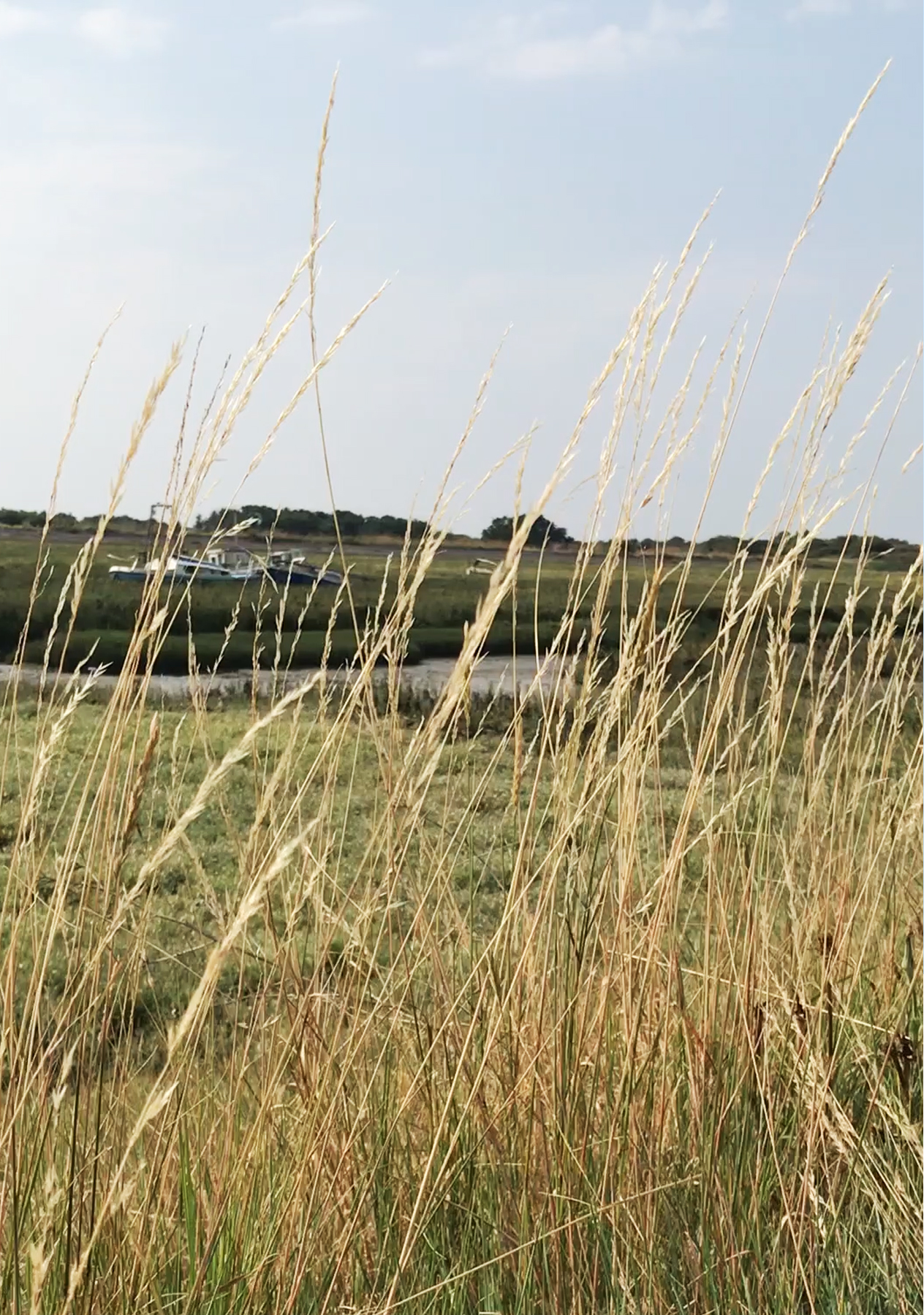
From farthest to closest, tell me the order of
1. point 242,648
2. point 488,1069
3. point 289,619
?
point 289,619, point 242,648, point 488,1069

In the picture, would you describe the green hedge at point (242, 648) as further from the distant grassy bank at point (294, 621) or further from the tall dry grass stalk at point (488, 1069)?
the tall dry grass stalk at point (488, 1069)

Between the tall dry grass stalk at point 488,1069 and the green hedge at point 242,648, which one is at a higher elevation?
the tall dry grass stalk at point 488,1069

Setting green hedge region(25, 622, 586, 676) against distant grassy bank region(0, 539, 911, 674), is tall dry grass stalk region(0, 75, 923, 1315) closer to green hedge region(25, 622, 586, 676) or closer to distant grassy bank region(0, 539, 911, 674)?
distant grassy bank region(0, 539, 911, 674)

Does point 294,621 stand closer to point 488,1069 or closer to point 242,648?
point 242,648

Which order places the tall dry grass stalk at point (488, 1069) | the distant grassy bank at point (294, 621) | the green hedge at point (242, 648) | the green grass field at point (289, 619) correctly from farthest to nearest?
the green hedge at point (242, 648)
the green grass field at point (289, 619)
the distant grassy bank at point (294, 621)
the tall dry grass stalk at point (488, 1069)

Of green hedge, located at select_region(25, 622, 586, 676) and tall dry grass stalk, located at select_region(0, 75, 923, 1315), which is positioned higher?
tall dry grass stalk, located at select_region(0, 75, 923, 1315)

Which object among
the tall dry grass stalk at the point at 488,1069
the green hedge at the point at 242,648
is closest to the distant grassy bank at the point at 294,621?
the green hedge at the point at 242,648

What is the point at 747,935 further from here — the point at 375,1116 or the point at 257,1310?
the point at 257,1310

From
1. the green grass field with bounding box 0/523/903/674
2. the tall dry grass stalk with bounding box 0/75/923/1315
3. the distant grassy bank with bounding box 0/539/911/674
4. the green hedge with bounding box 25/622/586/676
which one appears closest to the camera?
the tall dry grass stalk with bounding box 0/75/923/1315

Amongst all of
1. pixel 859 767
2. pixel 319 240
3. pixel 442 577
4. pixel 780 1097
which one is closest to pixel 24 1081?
pixel 319 240

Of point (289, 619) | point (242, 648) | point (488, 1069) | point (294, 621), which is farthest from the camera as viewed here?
point (294, 621)

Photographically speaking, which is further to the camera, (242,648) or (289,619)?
(289,619)

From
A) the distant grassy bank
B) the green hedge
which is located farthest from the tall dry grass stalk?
the green hedge

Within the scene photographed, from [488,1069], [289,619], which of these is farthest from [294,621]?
[488,1069]
